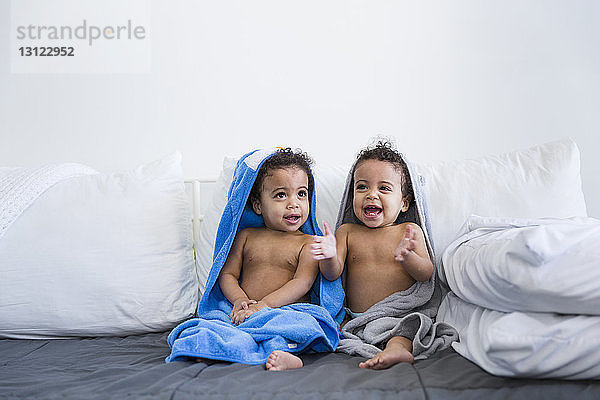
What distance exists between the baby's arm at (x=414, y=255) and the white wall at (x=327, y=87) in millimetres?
603

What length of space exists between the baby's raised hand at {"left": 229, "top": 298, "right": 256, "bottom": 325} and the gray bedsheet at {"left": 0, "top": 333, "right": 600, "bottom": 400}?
0.21 metres

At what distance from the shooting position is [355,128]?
194 cm

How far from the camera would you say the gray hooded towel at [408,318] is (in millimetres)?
Answer: 1206

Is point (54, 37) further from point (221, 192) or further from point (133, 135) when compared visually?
point (221, 192)

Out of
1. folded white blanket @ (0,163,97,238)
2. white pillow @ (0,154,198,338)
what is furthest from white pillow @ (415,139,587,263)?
folded white blanket @ (0,163,97,238)

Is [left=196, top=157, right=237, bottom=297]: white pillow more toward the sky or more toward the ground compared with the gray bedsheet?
more toward the sky

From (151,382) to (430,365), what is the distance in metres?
0.49

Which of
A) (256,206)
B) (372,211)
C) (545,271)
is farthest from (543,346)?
(256,206)

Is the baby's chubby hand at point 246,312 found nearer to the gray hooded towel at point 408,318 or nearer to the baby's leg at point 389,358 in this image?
the gray hooded towel at point 408,318

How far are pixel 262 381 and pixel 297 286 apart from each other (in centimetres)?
46

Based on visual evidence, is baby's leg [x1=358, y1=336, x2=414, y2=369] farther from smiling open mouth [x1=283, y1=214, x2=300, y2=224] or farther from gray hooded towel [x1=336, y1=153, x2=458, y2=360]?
smiling open mouth [x1=283, y1=214, x2=300, y2=224]

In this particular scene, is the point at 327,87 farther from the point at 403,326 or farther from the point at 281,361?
the point at 281,361

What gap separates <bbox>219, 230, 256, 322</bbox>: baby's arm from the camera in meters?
1.43

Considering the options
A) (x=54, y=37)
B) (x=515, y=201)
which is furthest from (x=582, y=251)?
(x=54, y=37)
